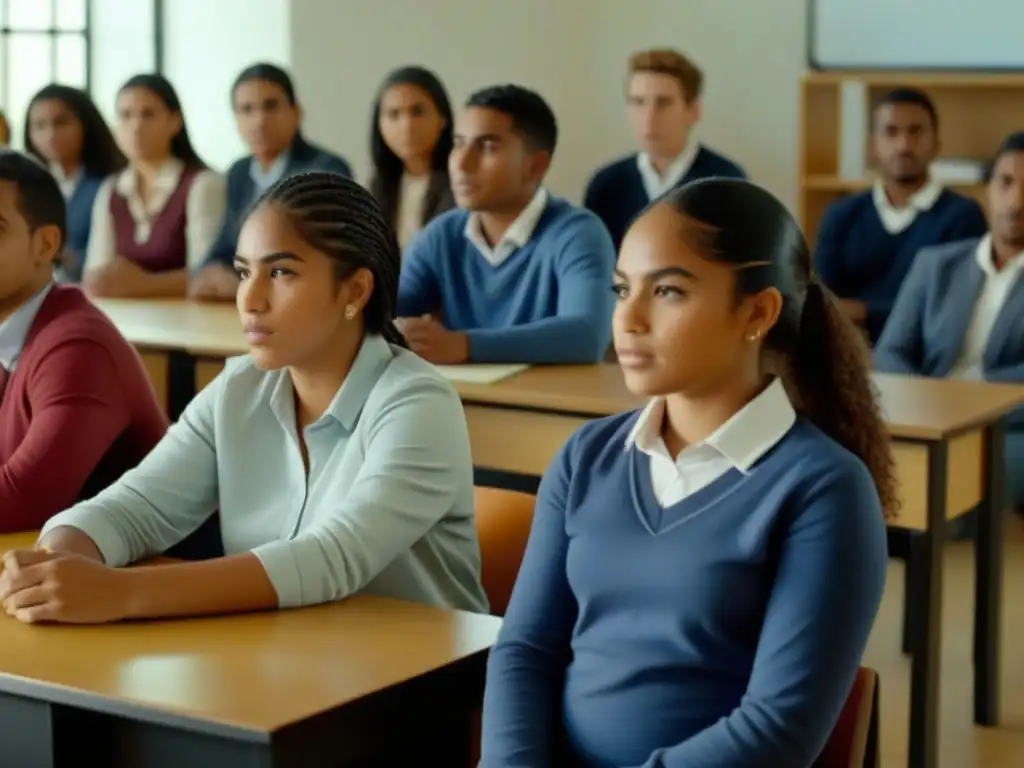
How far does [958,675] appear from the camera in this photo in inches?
140

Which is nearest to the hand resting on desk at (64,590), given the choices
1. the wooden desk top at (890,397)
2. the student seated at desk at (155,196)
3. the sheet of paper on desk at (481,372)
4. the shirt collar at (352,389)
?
the shirt collar at (352,389)

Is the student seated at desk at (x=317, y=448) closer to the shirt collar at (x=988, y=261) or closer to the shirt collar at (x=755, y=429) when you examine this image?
the shirt collar at (x=755, y=429)

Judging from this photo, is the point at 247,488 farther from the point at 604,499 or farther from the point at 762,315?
the point at 762,315

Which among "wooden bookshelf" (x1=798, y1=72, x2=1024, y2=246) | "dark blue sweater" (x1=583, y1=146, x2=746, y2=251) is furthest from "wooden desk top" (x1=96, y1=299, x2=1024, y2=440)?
"wooden bookshelf" (x1=798, y1=72, x2=1024, y2=246)

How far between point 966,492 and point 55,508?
1634mm

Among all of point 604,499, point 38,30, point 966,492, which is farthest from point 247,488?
point 38,30

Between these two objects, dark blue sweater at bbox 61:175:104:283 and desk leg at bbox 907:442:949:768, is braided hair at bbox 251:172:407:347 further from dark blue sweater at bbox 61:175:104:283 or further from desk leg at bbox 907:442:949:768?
dark blue sweater at bbox 61:175:104:283

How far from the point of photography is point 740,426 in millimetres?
1632

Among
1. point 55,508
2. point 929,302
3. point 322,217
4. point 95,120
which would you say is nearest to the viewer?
point 322,217

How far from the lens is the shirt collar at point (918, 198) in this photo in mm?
5234

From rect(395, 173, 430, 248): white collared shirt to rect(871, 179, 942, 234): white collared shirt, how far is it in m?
1.48

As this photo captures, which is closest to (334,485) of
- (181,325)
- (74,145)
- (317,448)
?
(317,448)

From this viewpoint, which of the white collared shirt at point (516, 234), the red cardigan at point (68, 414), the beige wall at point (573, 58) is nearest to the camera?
the red cardigan at point (68, 414)

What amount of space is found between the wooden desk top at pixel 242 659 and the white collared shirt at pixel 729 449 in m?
0.29
